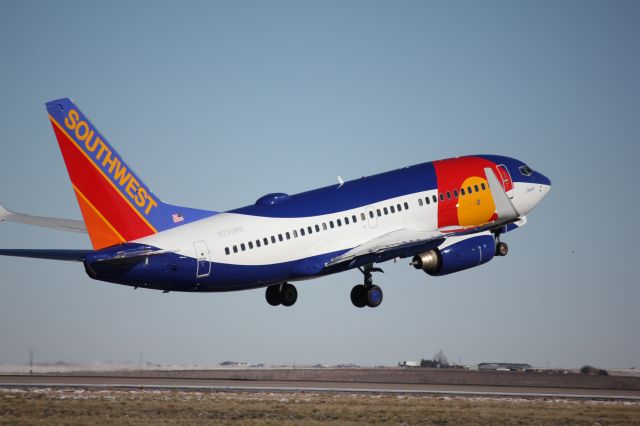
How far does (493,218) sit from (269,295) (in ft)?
50.1

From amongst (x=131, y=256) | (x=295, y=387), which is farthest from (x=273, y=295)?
(x=131, y=256)

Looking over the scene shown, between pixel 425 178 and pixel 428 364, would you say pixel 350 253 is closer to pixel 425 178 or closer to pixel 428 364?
pixel 425 178

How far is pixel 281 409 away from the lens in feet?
146

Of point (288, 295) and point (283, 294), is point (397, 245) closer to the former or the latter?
point (288, 295)

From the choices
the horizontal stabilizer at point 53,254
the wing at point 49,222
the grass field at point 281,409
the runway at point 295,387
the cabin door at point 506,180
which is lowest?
the grass field at point 281,409

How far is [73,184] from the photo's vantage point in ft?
160

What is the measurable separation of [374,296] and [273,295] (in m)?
6.15

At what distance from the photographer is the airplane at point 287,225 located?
49.4 m

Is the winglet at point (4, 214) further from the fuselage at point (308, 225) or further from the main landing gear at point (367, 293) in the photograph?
the main landing gear at point (367, 293)

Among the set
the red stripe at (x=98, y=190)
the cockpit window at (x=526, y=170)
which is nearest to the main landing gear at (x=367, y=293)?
the cockpit window at (x=526, y=170)

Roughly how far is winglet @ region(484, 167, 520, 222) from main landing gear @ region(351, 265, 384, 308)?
31.4 ft

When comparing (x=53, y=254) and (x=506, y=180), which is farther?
(x=506, y=180)

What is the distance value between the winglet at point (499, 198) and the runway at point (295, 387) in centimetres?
1218

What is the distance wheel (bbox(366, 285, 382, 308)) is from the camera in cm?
6067
